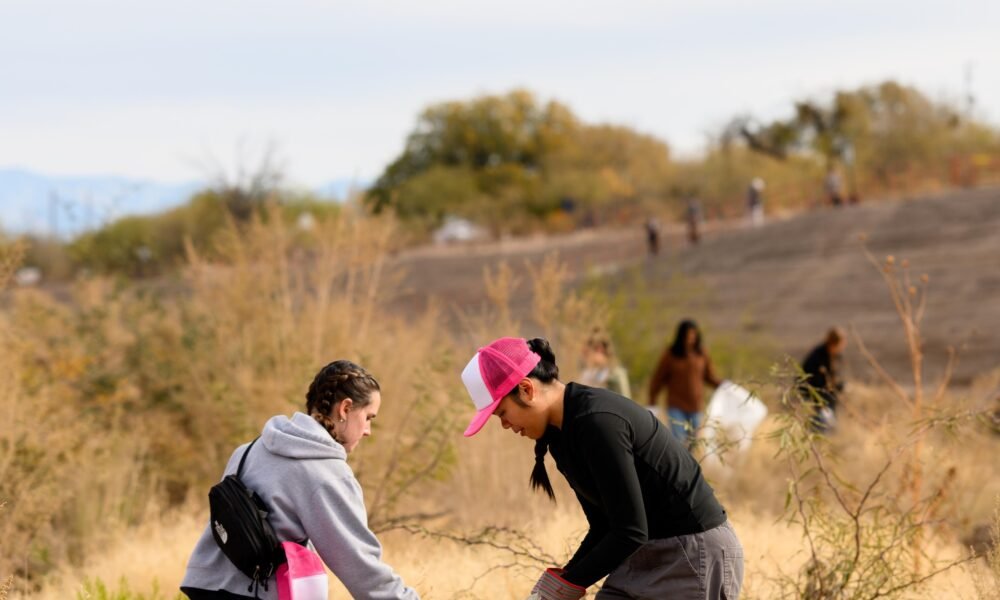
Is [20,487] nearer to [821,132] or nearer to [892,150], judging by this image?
[892,150]

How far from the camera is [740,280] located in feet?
99.5

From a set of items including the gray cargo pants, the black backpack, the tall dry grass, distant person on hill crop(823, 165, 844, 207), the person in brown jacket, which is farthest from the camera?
distant person on hill crop(823, 165, 844, 207)

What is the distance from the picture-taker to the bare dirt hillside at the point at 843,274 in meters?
23.3

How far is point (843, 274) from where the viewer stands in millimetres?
28734

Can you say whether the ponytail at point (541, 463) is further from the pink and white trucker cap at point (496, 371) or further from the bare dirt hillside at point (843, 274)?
the bare dirt hillside at point (843, 274)

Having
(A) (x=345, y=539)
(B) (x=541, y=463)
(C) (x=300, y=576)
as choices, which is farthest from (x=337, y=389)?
(B) (x=541, y=463)

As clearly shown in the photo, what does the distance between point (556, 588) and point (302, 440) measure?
0.84 meters

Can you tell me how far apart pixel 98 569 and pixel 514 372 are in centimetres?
417

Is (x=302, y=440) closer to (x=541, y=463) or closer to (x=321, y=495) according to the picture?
(x=321, y=495)

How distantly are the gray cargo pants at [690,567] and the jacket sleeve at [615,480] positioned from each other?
0.22 metres

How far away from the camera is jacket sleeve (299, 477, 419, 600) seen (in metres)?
3.45

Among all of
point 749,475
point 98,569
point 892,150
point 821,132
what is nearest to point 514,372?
point 98,569

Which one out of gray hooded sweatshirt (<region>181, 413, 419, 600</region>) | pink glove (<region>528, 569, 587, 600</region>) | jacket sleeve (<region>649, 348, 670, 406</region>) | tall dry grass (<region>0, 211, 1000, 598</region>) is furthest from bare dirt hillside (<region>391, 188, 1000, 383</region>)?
gray hooded sweatshirt (<region>181, 413, 419, 600</region>)

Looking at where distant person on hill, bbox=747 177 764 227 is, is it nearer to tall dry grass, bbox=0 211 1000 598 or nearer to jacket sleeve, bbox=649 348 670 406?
tall dry grass, bbox=0 211 1000 598
